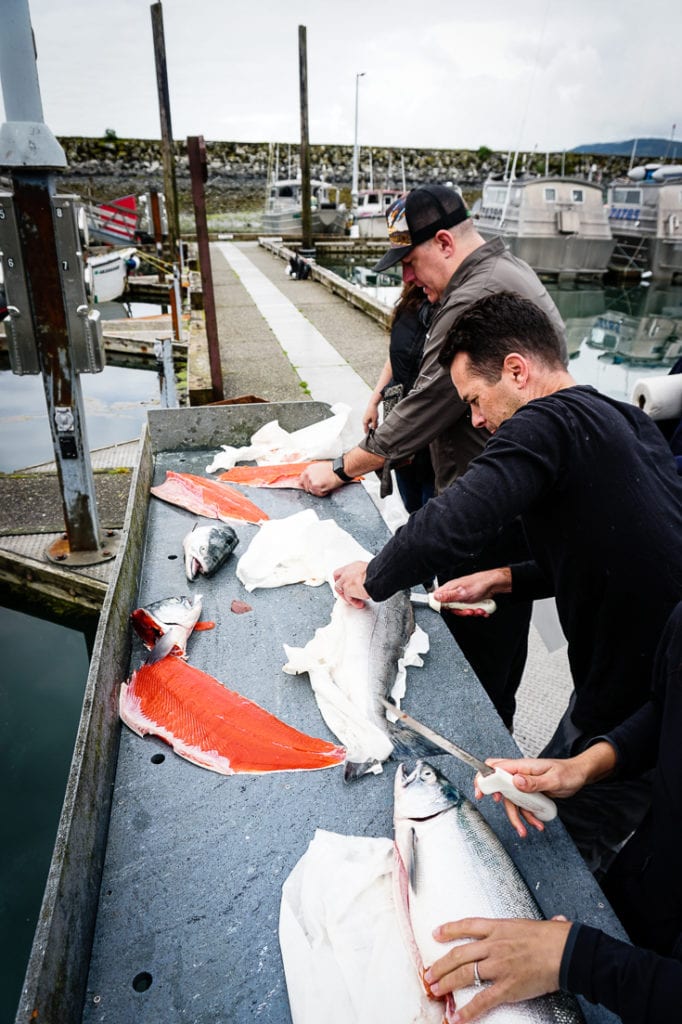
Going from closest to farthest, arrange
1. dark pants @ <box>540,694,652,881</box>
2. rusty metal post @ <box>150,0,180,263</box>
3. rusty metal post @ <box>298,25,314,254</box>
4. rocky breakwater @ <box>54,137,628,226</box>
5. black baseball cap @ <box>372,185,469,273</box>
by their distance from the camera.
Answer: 1. dark pants @ <box>540,694,652,881</box>
2. black baseball cap @ <box>372,185,469,273</box>
3. rusty metal post @ <box>150,0,180,263</box>
4. rusty metal post @ <box>298,25,314,254</box>
5. rocky breakwater @ <box>54,137,628,226</box>

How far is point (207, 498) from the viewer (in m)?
3.53

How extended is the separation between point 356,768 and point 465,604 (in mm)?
903

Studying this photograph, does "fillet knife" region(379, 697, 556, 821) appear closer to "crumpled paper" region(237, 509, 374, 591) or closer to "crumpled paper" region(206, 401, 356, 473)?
"crumpled paper" region(237, 509, 374, 591)

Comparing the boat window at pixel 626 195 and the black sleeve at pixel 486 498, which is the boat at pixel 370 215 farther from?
the black sleeve at pixel 486 498

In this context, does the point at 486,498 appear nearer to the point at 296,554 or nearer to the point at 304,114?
the point at 296,554

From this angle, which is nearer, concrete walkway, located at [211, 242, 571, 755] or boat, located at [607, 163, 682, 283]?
concrete walkway, located at [211, 242, 571, 755]

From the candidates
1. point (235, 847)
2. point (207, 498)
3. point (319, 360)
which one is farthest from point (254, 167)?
point (235, 847)

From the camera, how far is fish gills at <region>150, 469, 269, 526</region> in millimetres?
3426

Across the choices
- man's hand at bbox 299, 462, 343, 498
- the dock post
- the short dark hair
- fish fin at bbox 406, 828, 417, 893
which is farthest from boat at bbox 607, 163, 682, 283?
fish fin at bbox 406, 828, 417, 893

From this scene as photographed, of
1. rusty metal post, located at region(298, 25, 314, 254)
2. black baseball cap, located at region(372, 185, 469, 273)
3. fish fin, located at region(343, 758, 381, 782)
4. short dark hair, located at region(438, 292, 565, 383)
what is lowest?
fish fin, located at region(343, 758, 381, 782)

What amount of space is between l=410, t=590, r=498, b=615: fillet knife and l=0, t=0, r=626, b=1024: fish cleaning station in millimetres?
68

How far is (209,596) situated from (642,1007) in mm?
2068

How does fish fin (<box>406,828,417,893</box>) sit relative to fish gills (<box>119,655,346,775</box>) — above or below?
above

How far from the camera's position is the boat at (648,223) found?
27.4 m
